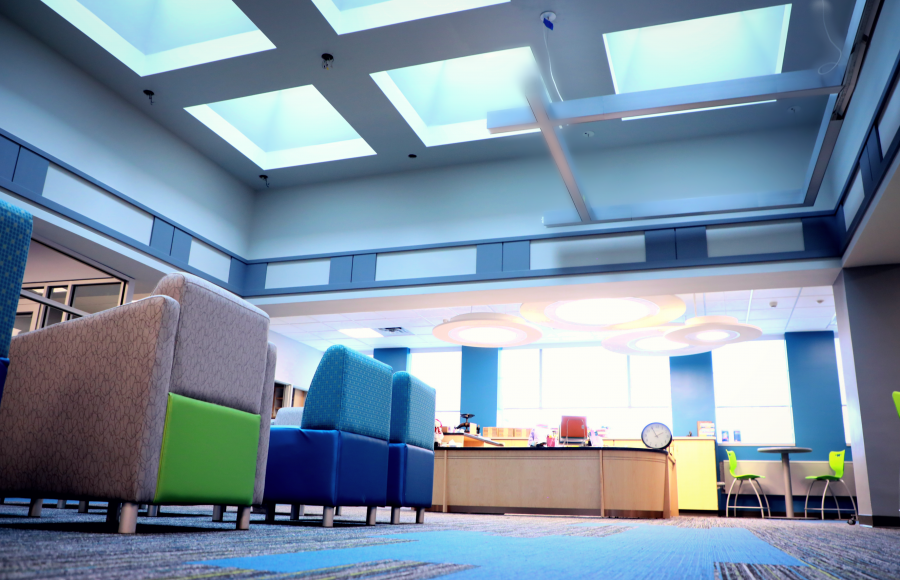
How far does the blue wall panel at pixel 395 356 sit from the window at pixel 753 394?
619 cm

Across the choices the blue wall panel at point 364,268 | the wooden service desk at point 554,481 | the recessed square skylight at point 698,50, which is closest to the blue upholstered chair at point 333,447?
the wooden service desk at point 554,481

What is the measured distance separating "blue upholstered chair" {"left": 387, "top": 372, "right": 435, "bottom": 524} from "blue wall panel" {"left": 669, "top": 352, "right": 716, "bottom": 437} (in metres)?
9.17

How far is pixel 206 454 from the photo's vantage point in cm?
208

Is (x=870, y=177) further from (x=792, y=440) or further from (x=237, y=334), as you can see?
(x=792, y=440)

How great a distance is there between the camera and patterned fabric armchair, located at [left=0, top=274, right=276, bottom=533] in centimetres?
184

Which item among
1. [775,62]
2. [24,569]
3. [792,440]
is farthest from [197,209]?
[792,440]

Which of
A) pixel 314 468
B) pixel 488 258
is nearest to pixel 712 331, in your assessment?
pixel 488 258

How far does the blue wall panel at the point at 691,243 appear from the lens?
23.8ft

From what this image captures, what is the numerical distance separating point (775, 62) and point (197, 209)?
275 inches

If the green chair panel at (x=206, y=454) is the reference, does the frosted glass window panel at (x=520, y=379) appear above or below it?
above

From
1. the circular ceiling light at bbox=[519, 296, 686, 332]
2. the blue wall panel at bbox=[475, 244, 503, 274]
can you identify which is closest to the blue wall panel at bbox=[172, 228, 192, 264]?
the blue wall panel at bbox=[475, 244, 503, 274]

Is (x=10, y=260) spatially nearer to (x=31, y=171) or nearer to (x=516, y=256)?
(x=31, y=171)

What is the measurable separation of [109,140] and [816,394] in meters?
11.5

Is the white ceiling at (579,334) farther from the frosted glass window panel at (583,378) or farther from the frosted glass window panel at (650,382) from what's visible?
the frosted glass window panel at (650,382)
